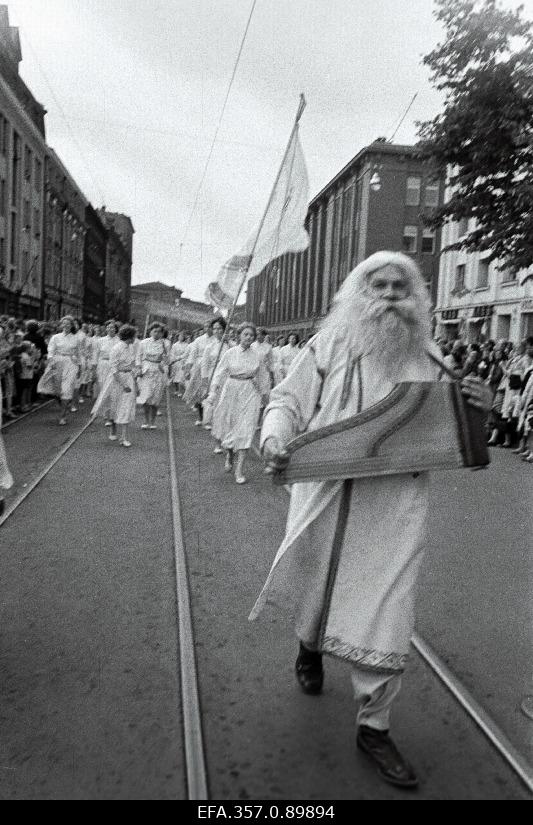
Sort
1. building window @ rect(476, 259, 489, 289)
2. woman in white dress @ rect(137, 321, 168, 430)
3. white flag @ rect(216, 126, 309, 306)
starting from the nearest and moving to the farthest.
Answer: white flag @ rect(216, 126, 309, 306), woman in white dress @ rect(137, 321, 168, 430), building window @ rect(476, 259, 489, 289)

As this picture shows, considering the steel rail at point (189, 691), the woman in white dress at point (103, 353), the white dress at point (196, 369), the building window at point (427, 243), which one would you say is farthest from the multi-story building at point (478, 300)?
the steel rail at point (189, 691)

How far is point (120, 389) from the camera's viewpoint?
12.6 m

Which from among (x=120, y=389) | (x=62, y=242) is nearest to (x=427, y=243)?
(x=62, y=242)

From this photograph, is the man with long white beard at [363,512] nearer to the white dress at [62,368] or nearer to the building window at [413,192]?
the white dress at [62,368]

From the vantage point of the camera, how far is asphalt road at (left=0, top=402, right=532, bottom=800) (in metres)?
2.92

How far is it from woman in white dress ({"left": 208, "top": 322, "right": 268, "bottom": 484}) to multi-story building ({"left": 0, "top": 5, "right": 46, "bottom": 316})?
77.6ft

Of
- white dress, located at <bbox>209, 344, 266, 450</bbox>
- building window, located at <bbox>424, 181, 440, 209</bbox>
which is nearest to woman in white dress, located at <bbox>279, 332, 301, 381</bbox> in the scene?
white dress, located at <bbox>209, 344, 266, 450</bbox>

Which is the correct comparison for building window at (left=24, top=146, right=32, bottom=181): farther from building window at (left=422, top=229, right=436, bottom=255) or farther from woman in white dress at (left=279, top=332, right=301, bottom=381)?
woman in white dress at (left=279, top=332, right=301, bottom=381)

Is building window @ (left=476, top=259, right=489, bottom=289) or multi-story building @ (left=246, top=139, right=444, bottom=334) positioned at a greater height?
multi-story building @ (left=246, top=139, right=444, bottom=334)

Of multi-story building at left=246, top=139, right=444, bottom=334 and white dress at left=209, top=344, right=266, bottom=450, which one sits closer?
white dress at left=209, top=344, right=266, bottom=450

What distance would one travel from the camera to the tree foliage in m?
13.9

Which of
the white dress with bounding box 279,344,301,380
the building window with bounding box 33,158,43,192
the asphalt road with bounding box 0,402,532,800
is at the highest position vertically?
the building window with bounding box 33,158,43,192

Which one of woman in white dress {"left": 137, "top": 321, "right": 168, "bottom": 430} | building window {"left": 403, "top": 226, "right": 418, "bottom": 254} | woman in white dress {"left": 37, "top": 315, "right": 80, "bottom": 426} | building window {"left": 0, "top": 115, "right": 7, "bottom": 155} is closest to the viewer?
woman in white dress {"left": 137, "top": 321, "right": 168, "bottom": 430}

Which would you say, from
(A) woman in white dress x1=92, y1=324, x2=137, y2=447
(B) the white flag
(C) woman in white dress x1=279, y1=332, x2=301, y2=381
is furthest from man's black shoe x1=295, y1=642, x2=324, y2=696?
(C) woman in white dress x1=279, y1=332, x2=301, y2=381
